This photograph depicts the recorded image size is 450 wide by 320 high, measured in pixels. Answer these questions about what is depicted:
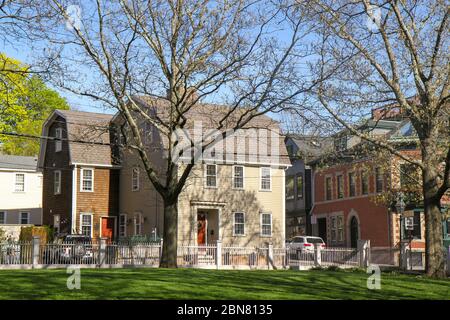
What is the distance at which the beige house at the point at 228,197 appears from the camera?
37.2 m

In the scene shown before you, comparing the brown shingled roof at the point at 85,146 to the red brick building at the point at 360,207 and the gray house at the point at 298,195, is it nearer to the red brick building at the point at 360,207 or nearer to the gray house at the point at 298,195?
the red brick building at the point at 360,207

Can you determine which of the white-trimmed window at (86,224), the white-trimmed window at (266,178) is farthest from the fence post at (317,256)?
the white-trimmed window at (86,224)

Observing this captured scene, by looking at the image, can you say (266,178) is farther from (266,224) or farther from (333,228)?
(333,228)

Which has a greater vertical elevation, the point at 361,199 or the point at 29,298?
the point at 361,199

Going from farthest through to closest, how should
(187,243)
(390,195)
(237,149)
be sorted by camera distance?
(237,149) → (187,243) → (390,195)

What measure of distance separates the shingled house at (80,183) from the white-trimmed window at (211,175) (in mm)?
6785

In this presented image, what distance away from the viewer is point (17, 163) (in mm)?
52812

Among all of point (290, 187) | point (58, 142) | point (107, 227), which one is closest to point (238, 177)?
point (107, 227)

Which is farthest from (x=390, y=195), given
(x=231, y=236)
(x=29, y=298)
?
(x=29, y=298)

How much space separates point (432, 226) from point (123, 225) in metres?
23.9

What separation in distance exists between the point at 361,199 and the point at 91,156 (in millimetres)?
18859

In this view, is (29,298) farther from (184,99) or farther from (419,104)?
(419,104)

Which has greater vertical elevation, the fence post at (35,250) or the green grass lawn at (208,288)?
the fence post at (35,250)

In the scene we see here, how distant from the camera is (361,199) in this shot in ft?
147
